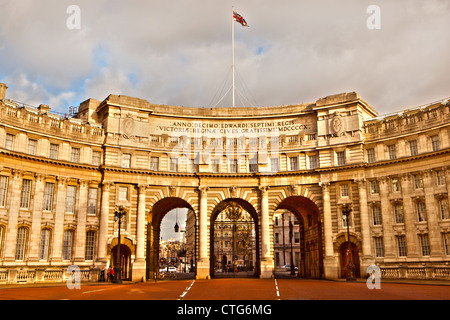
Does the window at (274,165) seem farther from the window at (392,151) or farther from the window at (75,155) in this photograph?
the window at (75,155)

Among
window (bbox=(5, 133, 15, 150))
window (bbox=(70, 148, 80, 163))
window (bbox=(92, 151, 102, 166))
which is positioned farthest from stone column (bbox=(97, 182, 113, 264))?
window (bbox=(5, 133, 15, 150))

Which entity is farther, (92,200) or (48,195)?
(92,200)

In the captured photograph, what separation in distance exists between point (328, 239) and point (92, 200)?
2490 cm

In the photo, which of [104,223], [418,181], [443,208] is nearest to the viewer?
[443,208]

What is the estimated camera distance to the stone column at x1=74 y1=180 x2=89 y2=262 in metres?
43.9

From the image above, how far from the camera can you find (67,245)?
144 ft

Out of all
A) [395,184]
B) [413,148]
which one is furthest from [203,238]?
[413,148]

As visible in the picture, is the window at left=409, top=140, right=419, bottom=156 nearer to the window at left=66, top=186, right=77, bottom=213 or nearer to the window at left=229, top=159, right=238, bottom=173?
the window at left=229, top=159, right=238, bottom=173

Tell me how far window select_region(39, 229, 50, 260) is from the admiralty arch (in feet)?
0.41

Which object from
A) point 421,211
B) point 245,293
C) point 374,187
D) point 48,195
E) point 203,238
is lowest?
point 245,293

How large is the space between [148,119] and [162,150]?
161 inches

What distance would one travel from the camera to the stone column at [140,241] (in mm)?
45125

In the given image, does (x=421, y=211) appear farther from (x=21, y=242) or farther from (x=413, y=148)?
(x=21, y=242)

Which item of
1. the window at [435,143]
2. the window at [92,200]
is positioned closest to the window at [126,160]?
the window at [92,200]
